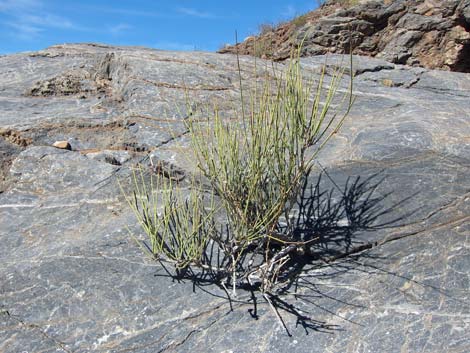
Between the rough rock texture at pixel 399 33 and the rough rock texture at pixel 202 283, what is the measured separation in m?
5.10

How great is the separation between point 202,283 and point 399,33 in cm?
879

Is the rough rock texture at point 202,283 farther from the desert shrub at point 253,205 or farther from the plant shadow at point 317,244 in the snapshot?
the desert shrub at point 253,205

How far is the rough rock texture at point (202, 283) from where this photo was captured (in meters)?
3.12

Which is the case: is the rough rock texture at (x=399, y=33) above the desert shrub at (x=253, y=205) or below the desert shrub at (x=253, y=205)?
above

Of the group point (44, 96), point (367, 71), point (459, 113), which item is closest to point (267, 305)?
point (459, 113)

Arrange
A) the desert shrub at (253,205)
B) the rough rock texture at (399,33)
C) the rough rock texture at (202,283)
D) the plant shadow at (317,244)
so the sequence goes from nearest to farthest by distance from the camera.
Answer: the rough rock texture at (202,283) → the plant shadow at (317,244) → the desert shrub at (253,205) → the rough rock texture at (399,33)

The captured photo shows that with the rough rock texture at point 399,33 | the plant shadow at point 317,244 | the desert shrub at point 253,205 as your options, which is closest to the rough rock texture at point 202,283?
the plant shadow at point 317,244

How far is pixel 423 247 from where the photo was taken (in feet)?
11.7

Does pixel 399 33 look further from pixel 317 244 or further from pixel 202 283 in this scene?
pixel 202 283

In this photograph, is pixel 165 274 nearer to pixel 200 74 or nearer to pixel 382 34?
pixel 200 74

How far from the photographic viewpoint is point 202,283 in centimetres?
351

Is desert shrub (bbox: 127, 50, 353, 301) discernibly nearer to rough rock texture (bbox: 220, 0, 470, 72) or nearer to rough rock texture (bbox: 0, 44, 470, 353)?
rough rock texture (bbox: 0, 44, 470, 353)

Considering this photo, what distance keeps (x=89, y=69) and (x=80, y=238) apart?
11.1 feet

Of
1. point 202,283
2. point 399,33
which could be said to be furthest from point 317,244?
point 399,33
